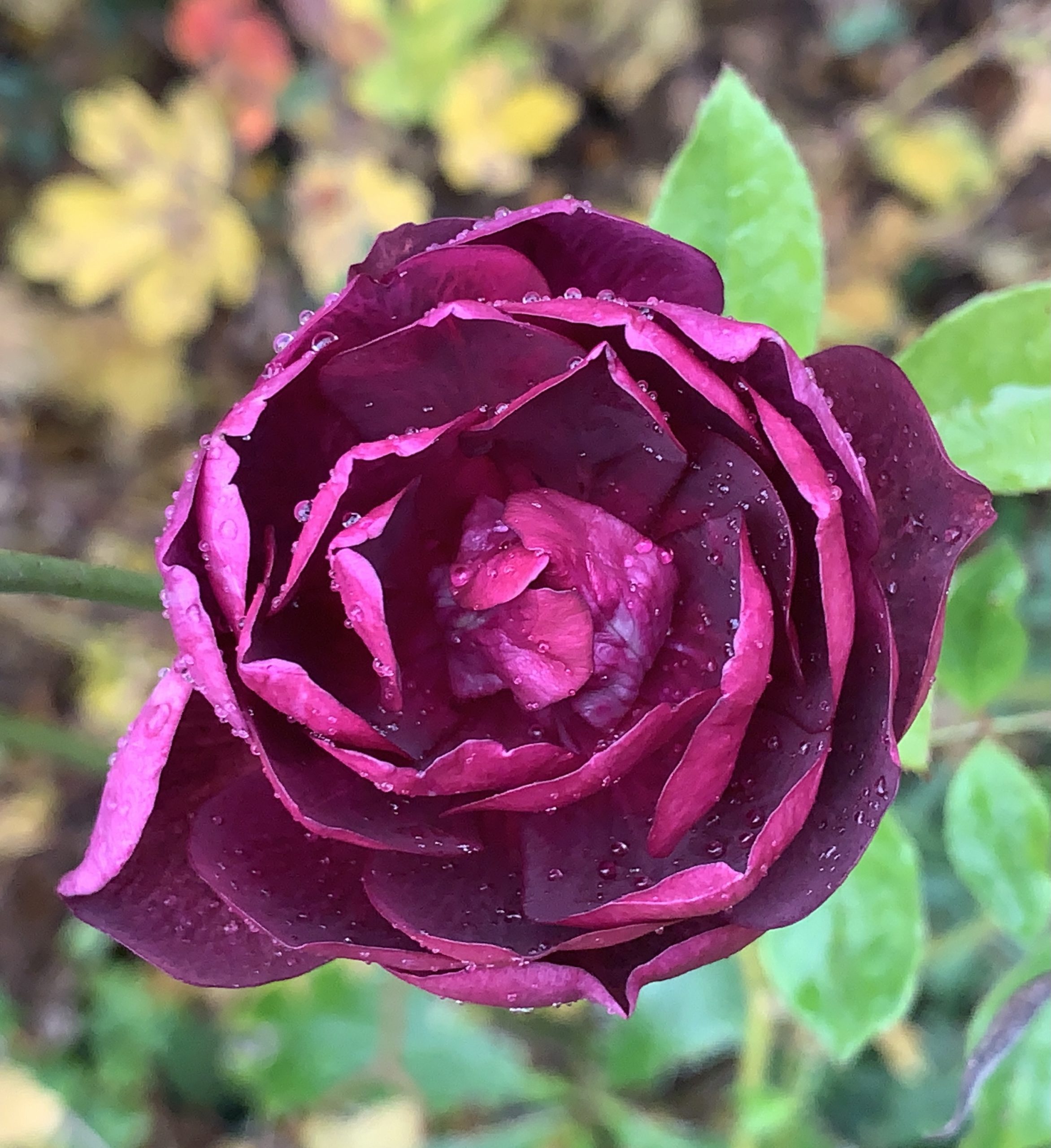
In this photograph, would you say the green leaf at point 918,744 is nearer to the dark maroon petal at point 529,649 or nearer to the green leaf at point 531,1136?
the dark maroon petal at point 529,649

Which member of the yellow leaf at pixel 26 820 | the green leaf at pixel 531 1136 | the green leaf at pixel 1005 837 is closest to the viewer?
the green leaf at pixel 1005 837

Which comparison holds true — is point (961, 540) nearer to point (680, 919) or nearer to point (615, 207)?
point (680, 919)

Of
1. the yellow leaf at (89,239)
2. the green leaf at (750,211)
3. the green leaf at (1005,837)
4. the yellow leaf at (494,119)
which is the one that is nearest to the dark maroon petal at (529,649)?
the green leaf at (750,211)

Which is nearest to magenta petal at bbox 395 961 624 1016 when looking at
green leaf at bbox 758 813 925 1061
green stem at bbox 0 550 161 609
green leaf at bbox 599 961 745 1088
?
green stem at bbox 0 550 161 609

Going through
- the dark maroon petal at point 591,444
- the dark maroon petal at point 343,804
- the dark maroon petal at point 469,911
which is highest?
the dark maroon petal at point 591,444

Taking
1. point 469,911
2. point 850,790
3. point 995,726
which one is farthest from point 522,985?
point 995,726

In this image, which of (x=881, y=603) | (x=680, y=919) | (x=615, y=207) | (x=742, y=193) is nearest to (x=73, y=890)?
(x=680, y=919)
